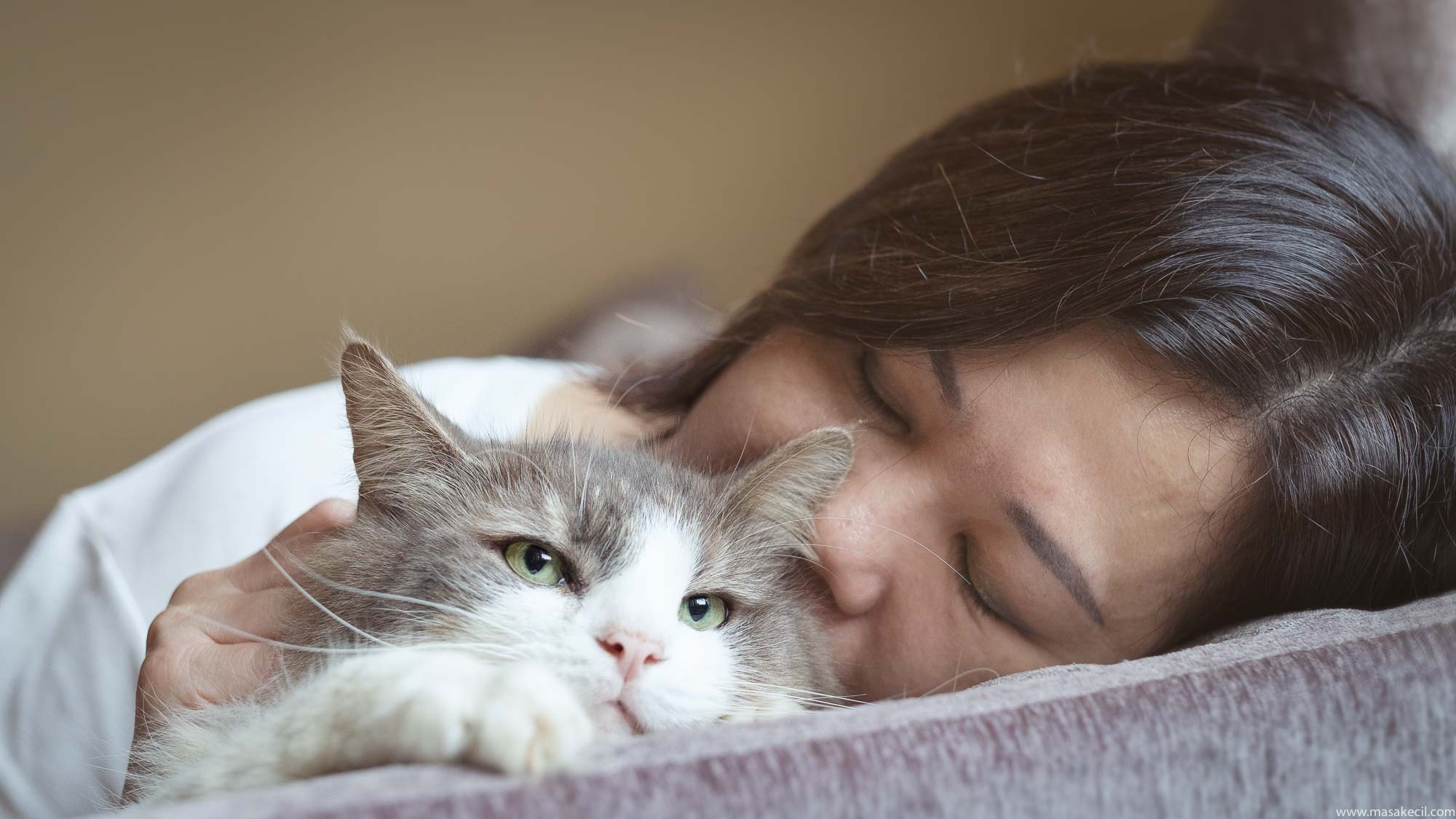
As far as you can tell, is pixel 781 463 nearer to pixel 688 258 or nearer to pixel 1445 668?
pixel 1445 668

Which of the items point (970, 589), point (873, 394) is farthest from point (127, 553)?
point (970, 589)

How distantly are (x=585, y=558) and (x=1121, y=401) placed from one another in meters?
0.63

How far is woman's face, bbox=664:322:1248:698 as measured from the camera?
41.7 inches

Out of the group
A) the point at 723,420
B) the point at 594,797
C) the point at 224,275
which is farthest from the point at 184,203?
the point at 594,797

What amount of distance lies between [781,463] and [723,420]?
8.5 inches

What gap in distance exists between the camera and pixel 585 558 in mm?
976

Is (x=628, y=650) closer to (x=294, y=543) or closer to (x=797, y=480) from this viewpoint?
(x=797, y=480)

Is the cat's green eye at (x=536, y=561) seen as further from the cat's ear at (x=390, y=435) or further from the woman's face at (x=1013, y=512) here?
the woman's face at (x=1013, y=512)

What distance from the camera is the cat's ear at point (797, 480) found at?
3.76ft

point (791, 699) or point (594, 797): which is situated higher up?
point (594, 797)

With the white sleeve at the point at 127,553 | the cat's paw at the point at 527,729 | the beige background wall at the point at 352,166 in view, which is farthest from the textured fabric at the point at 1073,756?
the beige background wall at the point at 352,166

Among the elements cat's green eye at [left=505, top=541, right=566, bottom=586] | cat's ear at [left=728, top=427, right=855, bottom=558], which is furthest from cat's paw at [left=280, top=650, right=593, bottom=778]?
cat's ear at [left=728, top=427, right=855, bottom=558]

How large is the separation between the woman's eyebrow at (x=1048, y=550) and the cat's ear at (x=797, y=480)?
21cm

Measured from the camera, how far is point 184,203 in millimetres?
2467
